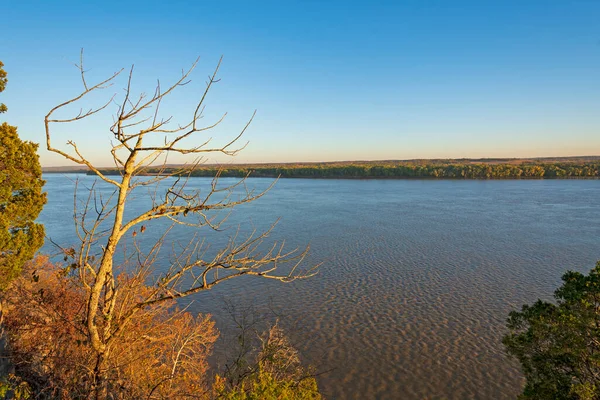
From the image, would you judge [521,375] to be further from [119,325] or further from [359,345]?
[119,325]

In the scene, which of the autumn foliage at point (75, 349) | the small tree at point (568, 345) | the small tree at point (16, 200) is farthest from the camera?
the small tree at point (16, 200)

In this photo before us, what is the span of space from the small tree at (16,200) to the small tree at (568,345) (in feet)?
47.9

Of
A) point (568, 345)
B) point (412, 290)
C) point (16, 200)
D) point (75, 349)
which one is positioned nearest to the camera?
point (568, 345)

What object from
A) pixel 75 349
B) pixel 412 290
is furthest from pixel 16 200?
pixel 412 290

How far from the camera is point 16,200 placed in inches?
479

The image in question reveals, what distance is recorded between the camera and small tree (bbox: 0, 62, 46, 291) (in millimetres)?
11461

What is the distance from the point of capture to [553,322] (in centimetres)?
725

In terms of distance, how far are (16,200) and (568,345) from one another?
52.2 feet

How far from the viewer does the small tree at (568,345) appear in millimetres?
6625

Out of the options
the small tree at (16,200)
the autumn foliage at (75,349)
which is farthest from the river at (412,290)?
the small tree at (16,200)

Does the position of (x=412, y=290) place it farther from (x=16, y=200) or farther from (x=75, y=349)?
(x=16, y=200)

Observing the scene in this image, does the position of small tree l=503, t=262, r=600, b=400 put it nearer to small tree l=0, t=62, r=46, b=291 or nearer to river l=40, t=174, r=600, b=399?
river l=40, t=174, r=600, b=399

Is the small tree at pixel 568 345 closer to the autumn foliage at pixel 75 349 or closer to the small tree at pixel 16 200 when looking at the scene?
the autumn foliage at pixel 75 349

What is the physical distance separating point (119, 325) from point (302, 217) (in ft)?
120
